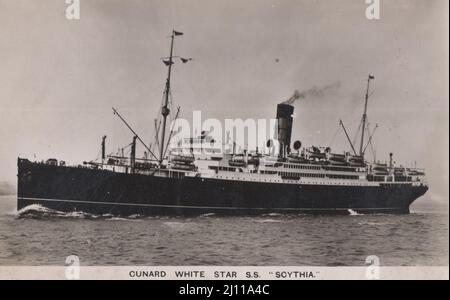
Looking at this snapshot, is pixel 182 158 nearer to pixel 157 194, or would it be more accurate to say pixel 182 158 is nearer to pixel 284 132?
pixel 157 194

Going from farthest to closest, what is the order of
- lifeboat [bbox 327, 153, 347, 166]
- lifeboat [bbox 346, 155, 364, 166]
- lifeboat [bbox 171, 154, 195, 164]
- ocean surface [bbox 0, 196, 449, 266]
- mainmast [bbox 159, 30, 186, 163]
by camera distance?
lifeboat [bbox 346, 155, 364, 166]
lifeboat [bbox 327, 153, 347, 166]
lifeboat [bbox 171, 154, 195, 164]
mainmast [bbox 159, 30, 186, 163]
ocean surface [bbox 0, 196, 449, 266]

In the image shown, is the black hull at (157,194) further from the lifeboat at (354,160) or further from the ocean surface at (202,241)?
the lifeboat at (354,160)

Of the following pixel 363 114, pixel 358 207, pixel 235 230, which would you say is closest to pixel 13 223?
pixel 235 230

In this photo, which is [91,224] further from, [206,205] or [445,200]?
[445,200]

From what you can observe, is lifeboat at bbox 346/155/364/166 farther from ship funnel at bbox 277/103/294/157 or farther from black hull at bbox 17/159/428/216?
ship funnel at bbox 277/103/294/157

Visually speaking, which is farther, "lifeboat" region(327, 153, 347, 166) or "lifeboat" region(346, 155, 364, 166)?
"lifeboat" region(346, 155, 364, 166)

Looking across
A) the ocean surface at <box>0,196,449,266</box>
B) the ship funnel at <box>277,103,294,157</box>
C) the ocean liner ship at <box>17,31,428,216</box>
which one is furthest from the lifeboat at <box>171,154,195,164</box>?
the ship funnel at <box>277,103,294,157</box>
